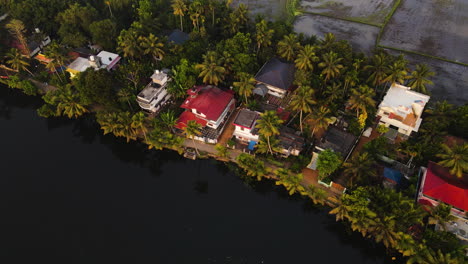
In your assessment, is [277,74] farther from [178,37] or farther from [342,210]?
[342,210]

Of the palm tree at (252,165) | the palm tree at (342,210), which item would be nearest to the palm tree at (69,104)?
the palm tree at (252,165)

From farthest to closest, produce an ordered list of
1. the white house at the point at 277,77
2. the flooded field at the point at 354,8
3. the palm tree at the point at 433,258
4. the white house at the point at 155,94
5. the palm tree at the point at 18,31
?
the flooded field at the point at 354,8, the palm tree at the point at 18,31, the white house at the point at 277,77, the white house at the point at 155,94, the palm tree at the point at 433,258

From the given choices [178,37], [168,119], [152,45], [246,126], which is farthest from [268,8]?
[168,119]

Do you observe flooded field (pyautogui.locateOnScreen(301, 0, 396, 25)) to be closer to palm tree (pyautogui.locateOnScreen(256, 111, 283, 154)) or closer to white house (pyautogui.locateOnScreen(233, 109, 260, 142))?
white house (pyautogui.locateOnScreen(233, 109, 260, 142))

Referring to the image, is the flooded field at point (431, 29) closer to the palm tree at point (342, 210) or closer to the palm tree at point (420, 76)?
the palm tree at point (420, 76)

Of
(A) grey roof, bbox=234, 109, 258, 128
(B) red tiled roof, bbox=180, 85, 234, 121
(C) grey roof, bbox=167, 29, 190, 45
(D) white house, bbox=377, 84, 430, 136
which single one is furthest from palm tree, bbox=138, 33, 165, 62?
(D) white house, bbox=377, 84, 430, 136

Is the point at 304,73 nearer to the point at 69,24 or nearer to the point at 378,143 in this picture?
the point at 378,143
